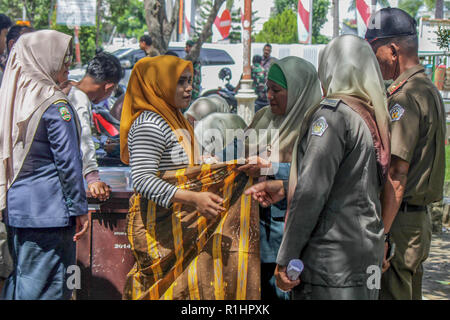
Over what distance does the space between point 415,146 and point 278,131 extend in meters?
0.81

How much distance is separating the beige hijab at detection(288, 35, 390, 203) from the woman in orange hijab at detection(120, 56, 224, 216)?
0.62m

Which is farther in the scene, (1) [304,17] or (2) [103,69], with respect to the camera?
(1) [304,17]

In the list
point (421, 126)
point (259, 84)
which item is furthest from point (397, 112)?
point (259, 84)

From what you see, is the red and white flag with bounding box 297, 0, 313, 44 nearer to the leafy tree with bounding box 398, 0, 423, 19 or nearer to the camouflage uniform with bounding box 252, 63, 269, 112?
the camouflage uniform with bounding box 252, 63, 269, 112

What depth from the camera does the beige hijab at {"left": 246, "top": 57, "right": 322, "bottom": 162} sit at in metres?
3.37

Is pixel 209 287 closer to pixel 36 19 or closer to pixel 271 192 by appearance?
pixel 271 192

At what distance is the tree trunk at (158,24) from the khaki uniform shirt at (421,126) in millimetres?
4785

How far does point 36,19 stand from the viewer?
109 ft

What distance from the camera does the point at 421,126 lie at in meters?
3.07

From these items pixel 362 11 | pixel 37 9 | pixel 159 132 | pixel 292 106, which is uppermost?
pixel 37 9

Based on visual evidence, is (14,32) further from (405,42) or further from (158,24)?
(405,42)

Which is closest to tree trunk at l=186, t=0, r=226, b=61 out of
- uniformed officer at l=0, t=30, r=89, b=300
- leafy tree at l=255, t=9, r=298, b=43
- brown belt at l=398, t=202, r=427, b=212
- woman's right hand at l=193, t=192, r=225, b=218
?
uniformed officer at l=0, t=30, r=89, b=300

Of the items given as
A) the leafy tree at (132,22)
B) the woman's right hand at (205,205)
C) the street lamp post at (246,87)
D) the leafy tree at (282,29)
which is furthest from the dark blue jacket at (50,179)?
the leafy tree at (282,29)
